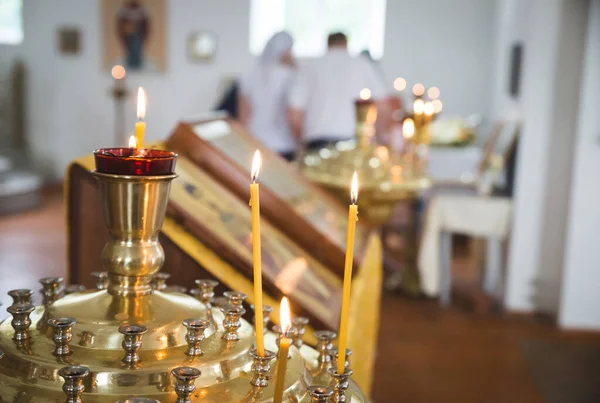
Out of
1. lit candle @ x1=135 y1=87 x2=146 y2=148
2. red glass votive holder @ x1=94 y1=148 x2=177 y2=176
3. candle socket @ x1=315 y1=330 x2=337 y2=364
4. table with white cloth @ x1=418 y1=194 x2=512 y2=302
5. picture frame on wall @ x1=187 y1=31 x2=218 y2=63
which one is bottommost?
table with white cloth @ x1=418 y1=194 x2=512 y2=302

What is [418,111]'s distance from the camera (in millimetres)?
3576

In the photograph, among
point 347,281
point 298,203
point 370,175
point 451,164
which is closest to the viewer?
point 347,281

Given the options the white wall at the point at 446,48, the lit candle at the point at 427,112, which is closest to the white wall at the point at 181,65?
the white wall at the point at 446,48

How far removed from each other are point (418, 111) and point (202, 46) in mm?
7144

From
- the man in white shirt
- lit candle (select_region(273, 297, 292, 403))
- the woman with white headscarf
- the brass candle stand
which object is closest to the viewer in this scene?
lit candle (select_region(273, 297, 292, 403))

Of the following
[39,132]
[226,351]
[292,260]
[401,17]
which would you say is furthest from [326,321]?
[39,132]

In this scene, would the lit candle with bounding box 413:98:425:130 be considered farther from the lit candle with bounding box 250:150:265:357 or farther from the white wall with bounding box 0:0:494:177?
the white wall with bounding box 0:0:494:177

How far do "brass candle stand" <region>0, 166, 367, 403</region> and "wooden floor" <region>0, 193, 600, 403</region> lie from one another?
216 centimetres

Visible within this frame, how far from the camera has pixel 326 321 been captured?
1.25 m

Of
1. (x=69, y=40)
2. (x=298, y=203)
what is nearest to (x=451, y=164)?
(x=298, y=203)

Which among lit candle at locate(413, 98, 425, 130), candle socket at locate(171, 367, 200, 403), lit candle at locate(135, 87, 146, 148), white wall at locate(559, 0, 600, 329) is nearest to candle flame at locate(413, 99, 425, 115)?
lit candle at locate(413, 98, 425, 130)

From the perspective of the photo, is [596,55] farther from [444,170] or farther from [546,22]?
[444,170]

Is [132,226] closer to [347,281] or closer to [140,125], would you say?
[140,125]

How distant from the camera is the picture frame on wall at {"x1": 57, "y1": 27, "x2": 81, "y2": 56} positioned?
33.7 ft
